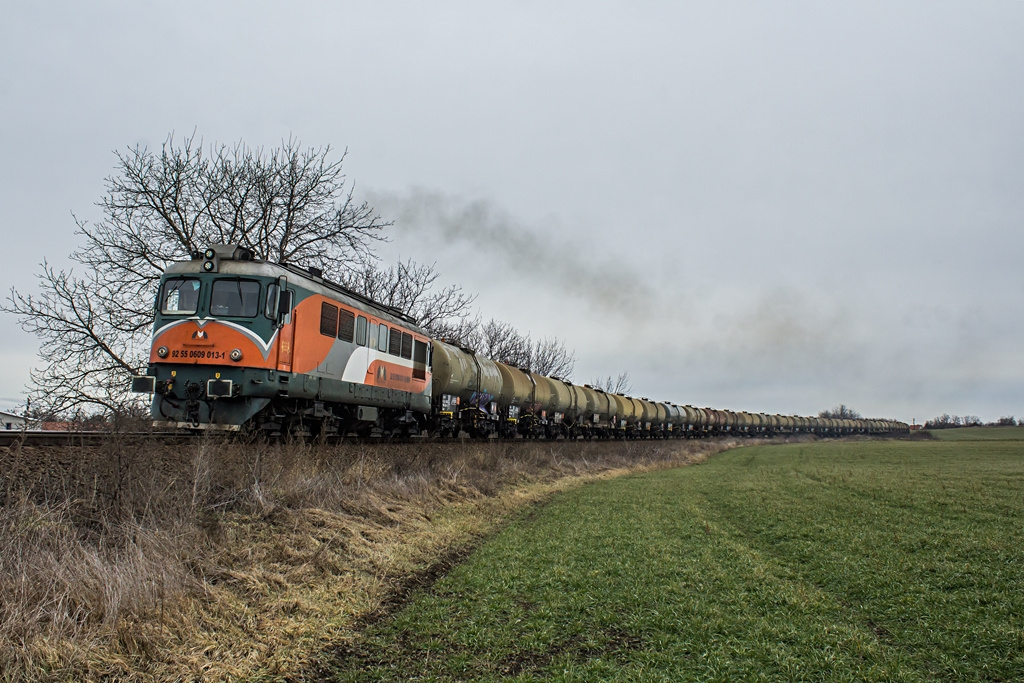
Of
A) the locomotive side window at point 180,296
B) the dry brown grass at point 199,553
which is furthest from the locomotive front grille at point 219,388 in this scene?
the dry brown grass at point 199,553

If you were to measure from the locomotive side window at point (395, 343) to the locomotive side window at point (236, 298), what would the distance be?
17.8 ft

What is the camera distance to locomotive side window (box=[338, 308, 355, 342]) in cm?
1527

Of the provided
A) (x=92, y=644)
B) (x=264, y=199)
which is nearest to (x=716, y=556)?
(x=92, y=644)

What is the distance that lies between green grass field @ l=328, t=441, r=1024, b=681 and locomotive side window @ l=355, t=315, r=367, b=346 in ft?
20.4

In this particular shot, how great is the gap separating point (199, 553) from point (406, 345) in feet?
41.7

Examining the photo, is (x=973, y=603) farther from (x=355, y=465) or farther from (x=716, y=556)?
(x=355, y=465)

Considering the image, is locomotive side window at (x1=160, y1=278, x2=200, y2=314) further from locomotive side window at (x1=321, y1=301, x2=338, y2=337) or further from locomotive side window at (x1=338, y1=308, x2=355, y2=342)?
locomotive side window at (x1=338, y1=308, x2=355, y2=342)

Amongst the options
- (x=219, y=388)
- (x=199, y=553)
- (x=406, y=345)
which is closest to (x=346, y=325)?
(x=219, y=388)

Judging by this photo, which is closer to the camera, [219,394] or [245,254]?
[219,394]

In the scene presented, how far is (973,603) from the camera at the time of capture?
687 cm

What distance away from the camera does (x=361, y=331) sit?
16.4 metres

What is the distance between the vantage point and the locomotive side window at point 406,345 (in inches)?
752

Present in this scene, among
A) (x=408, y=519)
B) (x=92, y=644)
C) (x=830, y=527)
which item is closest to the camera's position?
(x=92, y=644)

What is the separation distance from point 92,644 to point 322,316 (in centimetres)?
1010
